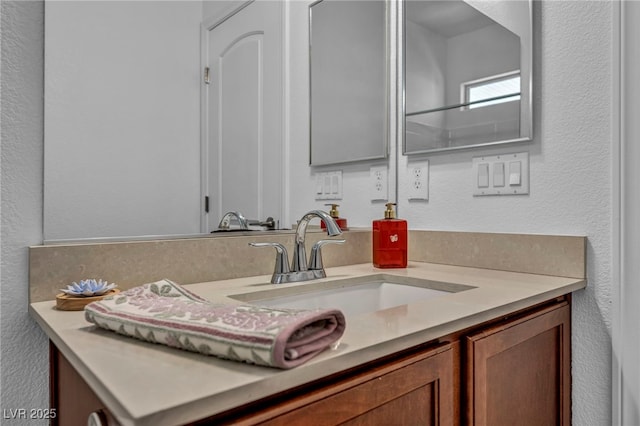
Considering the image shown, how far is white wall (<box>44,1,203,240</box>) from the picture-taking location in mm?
870

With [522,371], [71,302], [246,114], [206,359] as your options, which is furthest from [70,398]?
[522,371]

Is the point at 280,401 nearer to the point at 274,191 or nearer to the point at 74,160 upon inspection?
the point at 74,160

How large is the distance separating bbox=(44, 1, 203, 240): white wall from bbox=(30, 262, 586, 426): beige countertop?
0.20 meters

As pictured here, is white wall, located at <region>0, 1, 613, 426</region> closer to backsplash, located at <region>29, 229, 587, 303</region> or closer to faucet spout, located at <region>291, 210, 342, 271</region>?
backsplash, located at <region>29, 229, 587, 303</region>

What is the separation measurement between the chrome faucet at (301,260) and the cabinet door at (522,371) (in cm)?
45

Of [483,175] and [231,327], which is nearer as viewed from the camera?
[231,327]

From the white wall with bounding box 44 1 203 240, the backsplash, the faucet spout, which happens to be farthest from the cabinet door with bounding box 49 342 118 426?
the faucet spout

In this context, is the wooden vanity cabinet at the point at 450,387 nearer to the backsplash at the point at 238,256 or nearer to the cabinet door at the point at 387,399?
the cabinet door at the point at 387,399

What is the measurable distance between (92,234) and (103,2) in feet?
1.59

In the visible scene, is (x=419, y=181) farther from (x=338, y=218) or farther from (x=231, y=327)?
(x=231, y=327)

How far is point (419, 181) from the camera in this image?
1.47m

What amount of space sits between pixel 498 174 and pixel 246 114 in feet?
2.43

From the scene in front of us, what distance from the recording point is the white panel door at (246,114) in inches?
41.4

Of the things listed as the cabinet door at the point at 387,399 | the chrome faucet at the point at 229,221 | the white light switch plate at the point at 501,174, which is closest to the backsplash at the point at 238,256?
the chrome faucet at the point at 229,221
